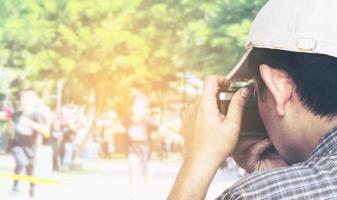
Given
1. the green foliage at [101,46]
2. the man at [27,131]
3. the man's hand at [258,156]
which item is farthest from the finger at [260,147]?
the man at [27,131]

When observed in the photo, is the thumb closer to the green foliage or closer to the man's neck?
the man's neck

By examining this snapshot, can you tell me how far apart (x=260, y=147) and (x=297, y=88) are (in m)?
0.14

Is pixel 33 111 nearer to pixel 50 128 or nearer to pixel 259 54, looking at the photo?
pixel 50 128

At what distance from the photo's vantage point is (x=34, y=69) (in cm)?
289

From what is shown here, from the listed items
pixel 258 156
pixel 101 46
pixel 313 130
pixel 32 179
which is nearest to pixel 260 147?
pixel 258 156

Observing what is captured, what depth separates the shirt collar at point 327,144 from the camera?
467mm

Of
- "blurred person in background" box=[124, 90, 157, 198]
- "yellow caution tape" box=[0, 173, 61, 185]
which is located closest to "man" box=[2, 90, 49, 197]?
"yellow caution tape" box=[0, 173, 61, 185]

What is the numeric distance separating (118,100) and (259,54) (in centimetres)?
240

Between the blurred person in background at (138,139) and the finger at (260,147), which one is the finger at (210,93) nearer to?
the finger at (260,147)

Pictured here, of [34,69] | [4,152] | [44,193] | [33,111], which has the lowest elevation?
[44,193]

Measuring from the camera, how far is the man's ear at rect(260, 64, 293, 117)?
0.48 m

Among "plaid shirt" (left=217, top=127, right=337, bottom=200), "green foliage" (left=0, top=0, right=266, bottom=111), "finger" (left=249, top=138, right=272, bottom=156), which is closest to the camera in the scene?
"plaid shirt" (left=217, top=127, right=337, bottom=200)

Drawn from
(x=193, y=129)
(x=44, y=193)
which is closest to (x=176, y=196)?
(x=193, y=129)

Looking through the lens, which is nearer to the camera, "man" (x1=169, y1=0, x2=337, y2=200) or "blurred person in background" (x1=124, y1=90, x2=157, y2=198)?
"man" (x1=169, y1=0, x2=337, y2=200)
